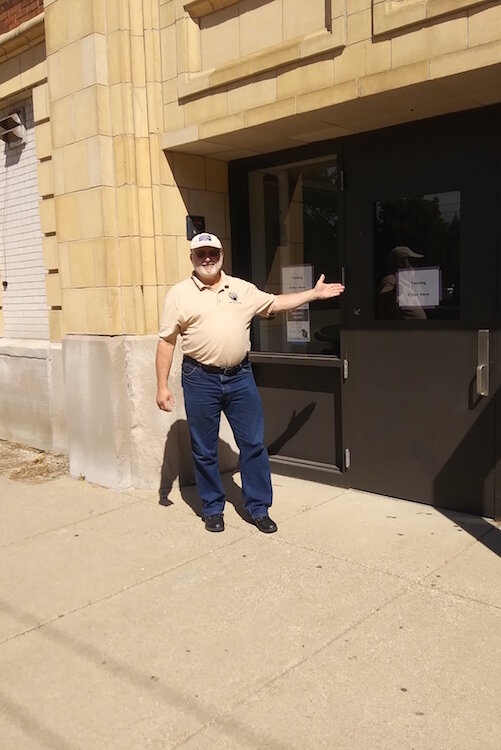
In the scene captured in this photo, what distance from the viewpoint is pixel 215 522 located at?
4.47 m

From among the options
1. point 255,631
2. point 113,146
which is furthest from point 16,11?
point 255,631

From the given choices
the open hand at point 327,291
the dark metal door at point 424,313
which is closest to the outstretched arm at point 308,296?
the open hand at point 327,291

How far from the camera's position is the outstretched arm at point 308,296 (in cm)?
426

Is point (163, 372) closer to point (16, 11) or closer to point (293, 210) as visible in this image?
point (293, 210)

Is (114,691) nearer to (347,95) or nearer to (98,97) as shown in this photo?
(347,95)

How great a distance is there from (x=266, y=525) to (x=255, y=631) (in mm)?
1220

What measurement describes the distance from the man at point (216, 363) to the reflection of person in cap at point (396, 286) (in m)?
0.55

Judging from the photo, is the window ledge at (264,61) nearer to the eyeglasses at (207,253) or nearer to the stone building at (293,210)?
the stone building at (293,210)

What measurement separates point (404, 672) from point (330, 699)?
353 millimetres

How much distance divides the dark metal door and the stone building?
13 millimetres

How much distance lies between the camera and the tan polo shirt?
431 centimetres

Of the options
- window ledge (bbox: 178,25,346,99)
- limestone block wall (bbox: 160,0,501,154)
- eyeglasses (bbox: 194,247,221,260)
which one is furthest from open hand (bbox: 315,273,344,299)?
window ledge (bbox: 178,25,346,99)

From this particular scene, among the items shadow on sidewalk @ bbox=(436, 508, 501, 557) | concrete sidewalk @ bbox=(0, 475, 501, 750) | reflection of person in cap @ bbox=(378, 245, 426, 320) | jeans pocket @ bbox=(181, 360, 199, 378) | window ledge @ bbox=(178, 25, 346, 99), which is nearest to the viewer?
concrete sidewalk @ bbox=(0, 475, 501, 750)

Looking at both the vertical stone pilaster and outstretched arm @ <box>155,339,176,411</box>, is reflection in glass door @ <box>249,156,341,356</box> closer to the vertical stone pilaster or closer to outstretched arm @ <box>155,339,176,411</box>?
the vertical stone pilaster
